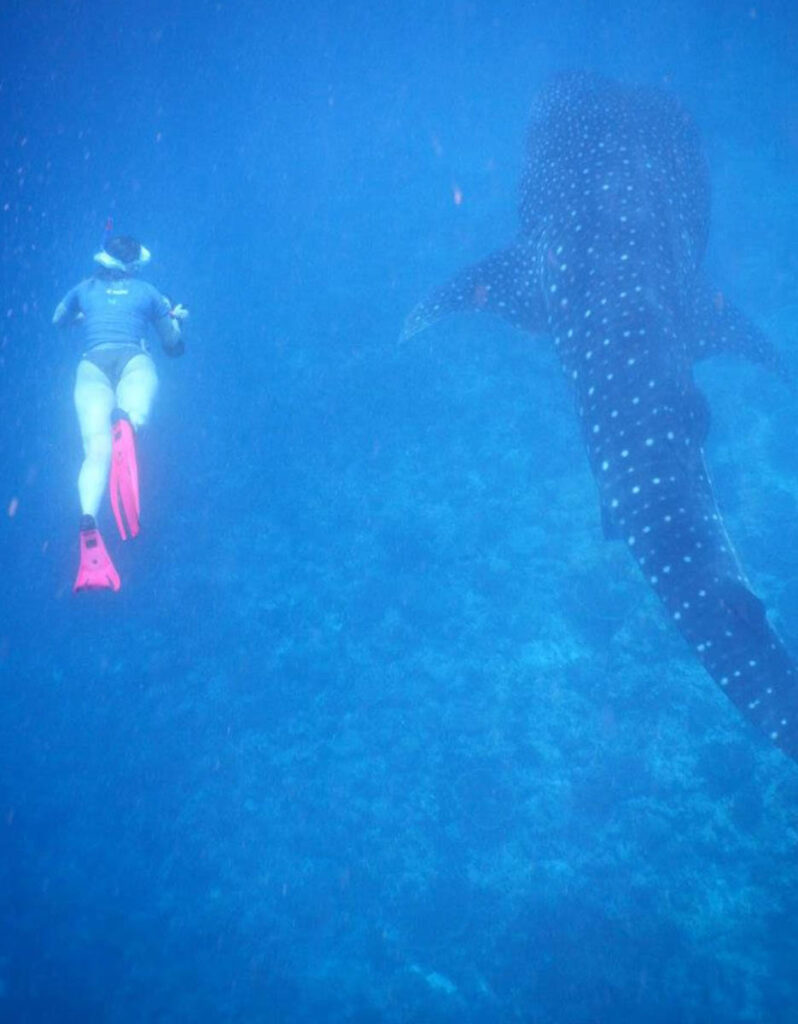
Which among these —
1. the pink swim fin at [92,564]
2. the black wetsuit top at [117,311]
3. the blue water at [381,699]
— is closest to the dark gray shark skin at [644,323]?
the blue water at [381,699]

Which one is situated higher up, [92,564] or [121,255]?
[121,255]

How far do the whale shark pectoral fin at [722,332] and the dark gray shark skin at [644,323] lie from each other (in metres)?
0.02

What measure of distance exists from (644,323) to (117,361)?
6.24 metres

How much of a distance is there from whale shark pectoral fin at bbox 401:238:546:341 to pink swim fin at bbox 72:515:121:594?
421 centimetres

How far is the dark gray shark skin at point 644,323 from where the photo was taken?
325 cm

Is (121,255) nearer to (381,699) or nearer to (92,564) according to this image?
(92,564)

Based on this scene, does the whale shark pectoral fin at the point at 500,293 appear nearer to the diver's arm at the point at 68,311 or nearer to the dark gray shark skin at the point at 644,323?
the dark gray shark skin at the point at 644,323

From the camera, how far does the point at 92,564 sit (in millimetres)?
Answer: 5566

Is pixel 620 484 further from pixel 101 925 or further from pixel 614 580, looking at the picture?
pixel 101 925

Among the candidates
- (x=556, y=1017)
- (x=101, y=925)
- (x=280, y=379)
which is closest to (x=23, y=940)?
(x=101, y=925)

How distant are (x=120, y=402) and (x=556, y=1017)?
7.39 metres

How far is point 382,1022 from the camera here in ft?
13.0

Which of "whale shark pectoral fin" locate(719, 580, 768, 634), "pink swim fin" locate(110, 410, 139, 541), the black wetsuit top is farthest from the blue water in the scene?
"whale shark pectoral fin" locate(719, 580, 768, 634)

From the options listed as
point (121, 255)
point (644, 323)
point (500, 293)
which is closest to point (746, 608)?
point (644, 323)
